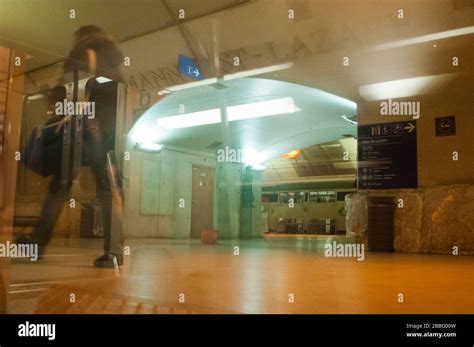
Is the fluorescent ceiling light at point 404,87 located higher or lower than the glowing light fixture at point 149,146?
higher

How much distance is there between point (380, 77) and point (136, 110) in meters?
4.05

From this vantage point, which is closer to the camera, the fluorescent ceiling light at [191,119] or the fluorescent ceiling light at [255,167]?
the fluorescent ceiling light at [191,119]

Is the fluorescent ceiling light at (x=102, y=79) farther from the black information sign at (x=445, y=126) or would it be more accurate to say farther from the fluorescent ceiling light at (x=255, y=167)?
the fluorescent ceiling light at (x=255, y=167)

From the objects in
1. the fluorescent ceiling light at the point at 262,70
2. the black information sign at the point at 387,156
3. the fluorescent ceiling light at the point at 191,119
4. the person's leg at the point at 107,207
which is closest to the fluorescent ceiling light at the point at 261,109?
the fluorescent ceiling light at the point at 191,119

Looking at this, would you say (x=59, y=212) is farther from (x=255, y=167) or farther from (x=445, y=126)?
(x=255, y=167)

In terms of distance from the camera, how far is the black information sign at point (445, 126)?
532cm

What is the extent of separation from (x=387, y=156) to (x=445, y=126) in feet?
2.56

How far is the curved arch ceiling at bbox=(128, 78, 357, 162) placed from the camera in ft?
23.1

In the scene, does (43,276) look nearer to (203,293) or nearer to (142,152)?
(203,293)

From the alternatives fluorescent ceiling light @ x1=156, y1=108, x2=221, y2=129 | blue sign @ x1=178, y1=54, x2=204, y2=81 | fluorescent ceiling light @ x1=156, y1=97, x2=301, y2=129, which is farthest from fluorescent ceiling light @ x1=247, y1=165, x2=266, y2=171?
blue sign @ x1=178, y1=54, x2=204, y2=81

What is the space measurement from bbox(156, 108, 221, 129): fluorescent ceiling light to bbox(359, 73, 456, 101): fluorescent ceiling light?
3277 mm

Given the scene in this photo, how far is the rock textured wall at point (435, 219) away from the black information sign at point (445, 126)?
0.68 metres

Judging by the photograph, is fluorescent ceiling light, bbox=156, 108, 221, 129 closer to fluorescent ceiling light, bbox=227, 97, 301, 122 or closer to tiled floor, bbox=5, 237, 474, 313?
fluorescent ceiling light, bbox=227, 97, 301, 122
